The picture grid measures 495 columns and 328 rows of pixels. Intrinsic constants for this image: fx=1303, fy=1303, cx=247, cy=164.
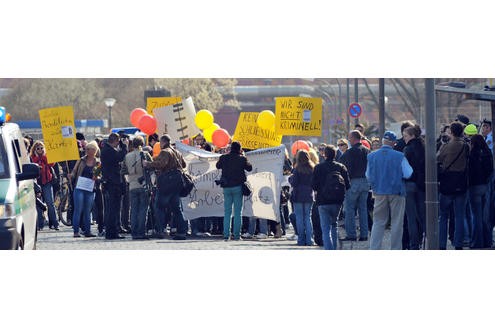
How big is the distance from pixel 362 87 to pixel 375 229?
71.6 meters

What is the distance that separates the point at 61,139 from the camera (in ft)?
74.5

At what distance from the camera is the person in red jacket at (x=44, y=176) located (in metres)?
22.5

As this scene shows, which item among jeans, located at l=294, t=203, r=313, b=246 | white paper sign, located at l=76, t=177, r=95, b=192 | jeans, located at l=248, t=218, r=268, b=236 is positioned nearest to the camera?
jeans, located at l=294, t=203, r=313, b=246

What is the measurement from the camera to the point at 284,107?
2286 centimetres

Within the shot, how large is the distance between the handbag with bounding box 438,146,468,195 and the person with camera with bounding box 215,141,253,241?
4124mm

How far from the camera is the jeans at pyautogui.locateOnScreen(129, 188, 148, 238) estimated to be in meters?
20.3

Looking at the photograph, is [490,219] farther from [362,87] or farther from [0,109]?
[362,87]

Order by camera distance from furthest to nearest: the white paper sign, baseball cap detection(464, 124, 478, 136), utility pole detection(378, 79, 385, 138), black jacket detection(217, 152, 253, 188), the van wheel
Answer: utility pole detection(378, 79, 385, 138)
the white paper sign
black jacket detection(217, 152, 253, 188)
baseball cap detection(464, 124, 478, 136)
the van wheel

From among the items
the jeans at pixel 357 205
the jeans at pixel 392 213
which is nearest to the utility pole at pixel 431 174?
the jeans at pixel 392 213

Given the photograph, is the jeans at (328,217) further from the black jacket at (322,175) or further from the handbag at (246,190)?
the handbag at (246,190)

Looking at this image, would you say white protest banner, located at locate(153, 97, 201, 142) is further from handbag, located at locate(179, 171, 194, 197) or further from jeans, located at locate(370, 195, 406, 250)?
jeans, located at locate(370, 195, 406, 250)

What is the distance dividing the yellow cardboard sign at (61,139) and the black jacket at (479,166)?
7.93 meters

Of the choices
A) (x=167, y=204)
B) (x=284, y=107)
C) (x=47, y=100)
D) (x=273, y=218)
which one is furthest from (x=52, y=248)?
(x=47, y=100)

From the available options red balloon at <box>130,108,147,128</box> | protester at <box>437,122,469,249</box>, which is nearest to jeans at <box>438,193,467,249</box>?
protester at <box>437,122,469,249</box>
